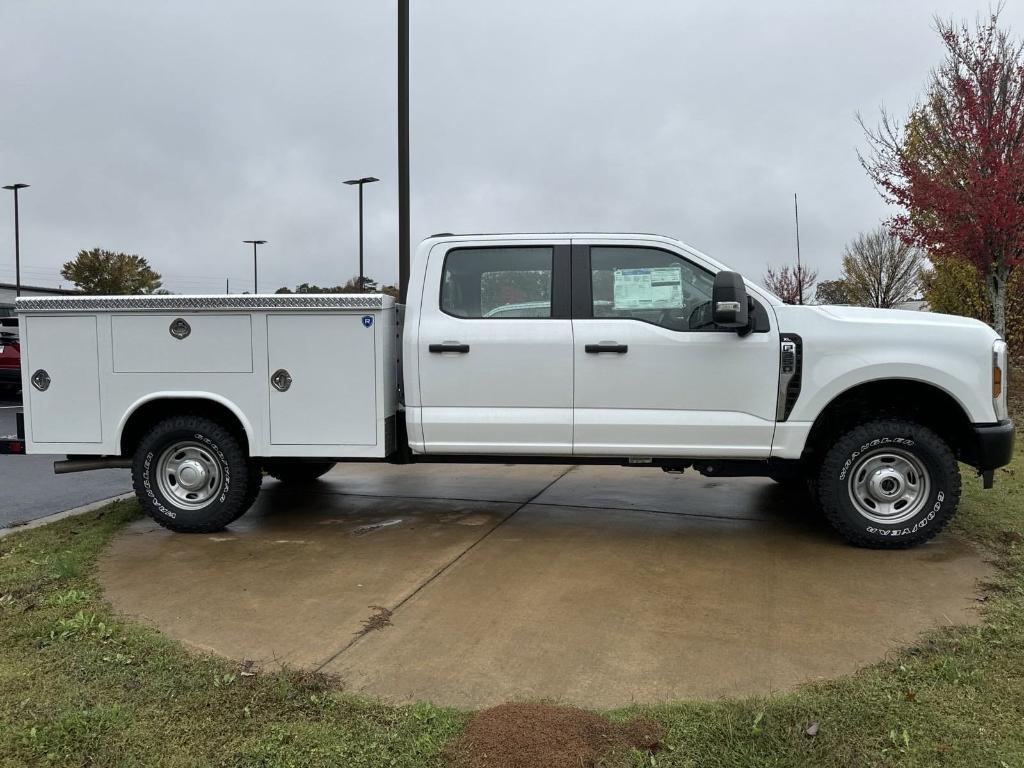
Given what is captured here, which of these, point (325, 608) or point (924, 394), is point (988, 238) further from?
point (325, 608)

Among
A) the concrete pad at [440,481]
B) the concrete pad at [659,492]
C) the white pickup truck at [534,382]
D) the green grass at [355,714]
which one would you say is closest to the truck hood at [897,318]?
the white pickup truck at [534,382]

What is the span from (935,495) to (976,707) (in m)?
2.32

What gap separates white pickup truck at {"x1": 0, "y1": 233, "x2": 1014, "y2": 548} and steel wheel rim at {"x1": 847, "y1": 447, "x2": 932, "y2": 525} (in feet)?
0.04

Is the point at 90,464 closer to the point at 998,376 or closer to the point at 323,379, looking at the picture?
the point at 323,379

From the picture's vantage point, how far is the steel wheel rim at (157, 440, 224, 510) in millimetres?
5688

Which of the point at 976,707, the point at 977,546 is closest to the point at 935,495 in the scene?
the point at 977,546

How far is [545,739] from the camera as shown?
2.85m

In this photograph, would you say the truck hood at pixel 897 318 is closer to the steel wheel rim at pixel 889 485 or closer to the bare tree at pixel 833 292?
the steel wheel rim at pixel 889 485

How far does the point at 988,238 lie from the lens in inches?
488

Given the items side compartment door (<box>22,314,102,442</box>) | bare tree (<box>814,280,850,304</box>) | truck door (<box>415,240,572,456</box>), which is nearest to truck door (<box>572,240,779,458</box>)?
truck door (<box>415,240,572,456</box>)

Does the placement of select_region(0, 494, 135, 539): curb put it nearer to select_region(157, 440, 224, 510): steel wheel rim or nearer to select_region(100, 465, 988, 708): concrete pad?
select_region(100, 465, 988, 708): concrete pad

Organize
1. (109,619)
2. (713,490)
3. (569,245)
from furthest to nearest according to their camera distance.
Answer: (713,490) → (569,245) → (109,619)

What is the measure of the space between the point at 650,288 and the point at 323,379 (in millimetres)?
2325

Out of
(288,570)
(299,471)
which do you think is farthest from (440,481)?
(288,570)
